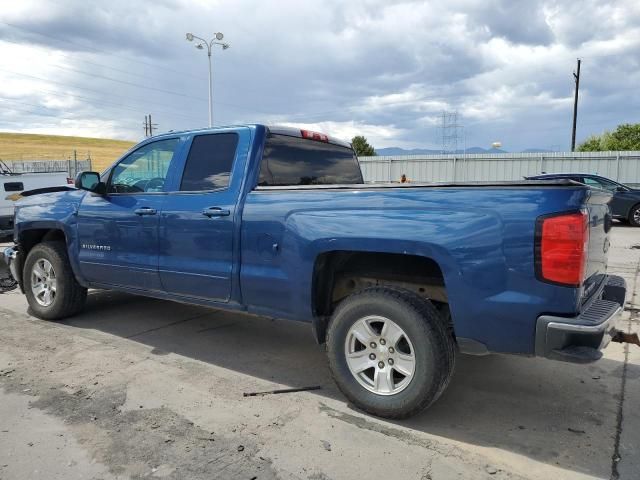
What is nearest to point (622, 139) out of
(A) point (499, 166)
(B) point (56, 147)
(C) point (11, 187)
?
(A) point (499, 166)

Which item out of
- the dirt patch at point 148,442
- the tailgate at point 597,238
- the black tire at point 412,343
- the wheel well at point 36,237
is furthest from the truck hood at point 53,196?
the tailgate at point 597,238

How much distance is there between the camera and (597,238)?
343 cm

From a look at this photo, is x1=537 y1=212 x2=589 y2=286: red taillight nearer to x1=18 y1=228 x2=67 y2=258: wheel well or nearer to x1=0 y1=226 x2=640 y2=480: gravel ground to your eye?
x1=0 y1=226 x2=640 y2=480: gravel ground

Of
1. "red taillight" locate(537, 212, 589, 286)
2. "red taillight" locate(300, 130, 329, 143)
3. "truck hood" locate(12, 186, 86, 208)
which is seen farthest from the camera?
"truck hood" locate(12, 186, 86, 208)

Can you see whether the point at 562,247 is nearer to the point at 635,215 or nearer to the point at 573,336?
the point at 573,336

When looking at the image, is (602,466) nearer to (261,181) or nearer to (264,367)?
(264,367)

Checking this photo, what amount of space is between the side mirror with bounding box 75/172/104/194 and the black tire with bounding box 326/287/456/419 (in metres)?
2.93

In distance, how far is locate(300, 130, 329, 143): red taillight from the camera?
15.9ft

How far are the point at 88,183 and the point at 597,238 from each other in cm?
444

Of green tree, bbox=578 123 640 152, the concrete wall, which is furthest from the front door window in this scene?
green tree, bbox=578 123 640 152

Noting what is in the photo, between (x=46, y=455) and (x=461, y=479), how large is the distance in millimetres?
2375

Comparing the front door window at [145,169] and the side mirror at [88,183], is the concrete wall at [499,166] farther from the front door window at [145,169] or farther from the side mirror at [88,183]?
the side mirror at [88,183]

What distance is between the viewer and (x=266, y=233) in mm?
3953

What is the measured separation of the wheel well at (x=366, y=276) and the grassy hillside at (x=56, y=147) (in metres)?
49.6
